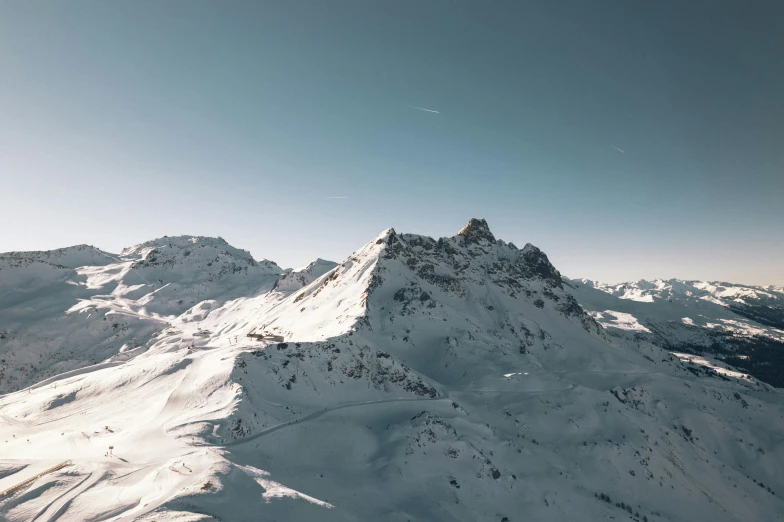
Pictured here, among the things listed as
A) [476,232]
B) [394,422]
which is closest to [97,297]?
[394,422]

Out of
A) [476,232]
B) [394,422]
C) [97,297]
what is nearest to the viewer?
[394,422]

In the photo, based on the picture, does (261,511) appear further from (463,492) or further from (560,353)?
(560,353)

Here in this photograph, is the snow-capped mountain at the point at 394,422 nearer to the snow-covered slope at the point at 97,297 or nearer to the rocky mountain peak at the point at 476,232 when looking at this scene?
the snow-covered slope at the point at 97,297

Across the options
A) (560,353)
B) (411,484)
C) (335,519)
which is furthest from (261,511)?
(560,353)

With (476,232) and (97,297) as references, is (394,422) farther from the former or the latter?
(97,297)

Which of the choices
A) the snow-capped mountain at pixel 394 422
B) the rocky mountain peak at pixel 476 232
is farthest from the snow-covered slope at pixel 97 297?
the rocky mountain peak at pixel 476 232
